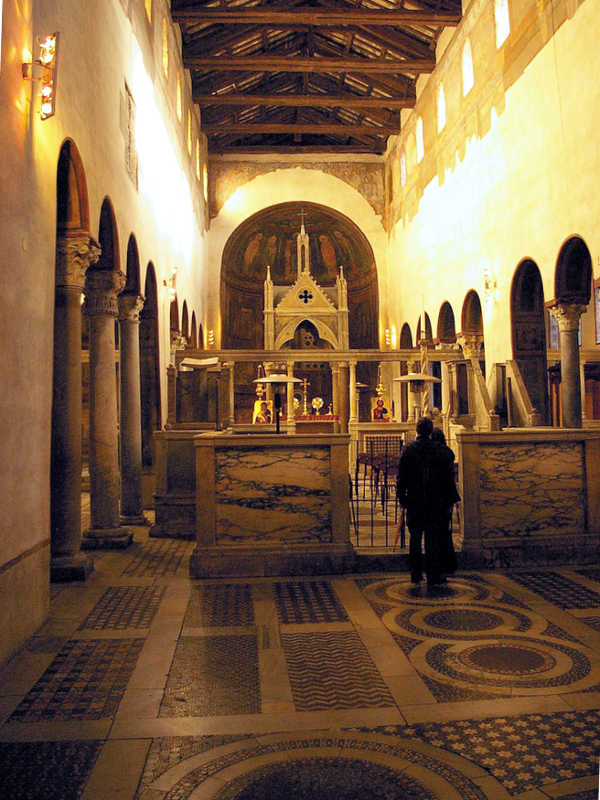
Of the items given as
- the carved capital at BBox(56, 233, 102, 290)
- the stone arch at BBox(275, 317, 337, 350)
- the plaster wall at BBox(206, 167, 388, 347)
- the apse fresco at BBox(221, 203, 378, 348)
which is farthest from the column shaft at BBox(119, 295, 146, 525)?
the apse fresco at BBox(221, 203, 378, 348)

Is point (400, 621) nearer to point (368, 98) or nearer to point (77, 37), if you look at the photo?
point (77, 37)

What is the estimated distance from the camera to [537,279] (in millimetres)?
15094

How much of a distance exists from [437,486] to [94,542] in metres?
5.03

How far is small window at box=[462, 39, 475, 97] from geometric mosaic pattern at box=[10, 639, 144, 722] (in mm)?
16420

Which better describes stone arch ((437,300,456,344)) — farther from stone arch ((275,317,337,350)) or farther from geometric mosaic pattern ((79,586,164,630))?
geometric mosaic pattern ((79,586,164,630))

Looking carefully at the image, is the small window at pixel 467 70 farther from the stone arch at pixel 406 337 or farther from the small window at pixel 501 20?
the stone arch at pixel 406 337

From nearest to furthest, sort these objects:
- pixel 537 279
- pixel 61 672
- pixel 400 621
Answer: pixel 61 672
pixel 400 621
pixel 537 279

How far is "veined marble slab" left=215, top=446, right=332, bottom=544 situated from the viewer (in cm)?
781

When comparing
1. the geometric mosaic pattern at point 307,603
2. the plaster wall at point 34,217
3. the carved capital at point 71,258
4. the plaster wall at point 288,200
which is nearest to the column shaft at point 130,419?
the plaster wall at point 34,217

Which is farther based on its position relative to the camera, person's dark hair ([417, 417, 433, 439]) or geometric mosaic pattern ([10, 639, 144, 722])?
person's dark hair ([417, 417, 433, 439])

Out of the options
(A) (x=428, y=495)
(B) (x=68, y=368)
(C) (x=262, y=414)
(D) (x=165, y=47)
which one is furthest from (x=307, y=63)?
(A) (x=428, y=495)

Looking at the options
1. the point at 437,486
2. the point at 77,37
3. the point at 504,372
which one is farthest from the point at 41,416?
the point at 504,372

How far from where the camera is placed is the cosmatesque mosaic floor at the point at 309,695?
11.2ft

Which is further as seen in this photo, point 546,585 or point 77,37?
point 77,37
